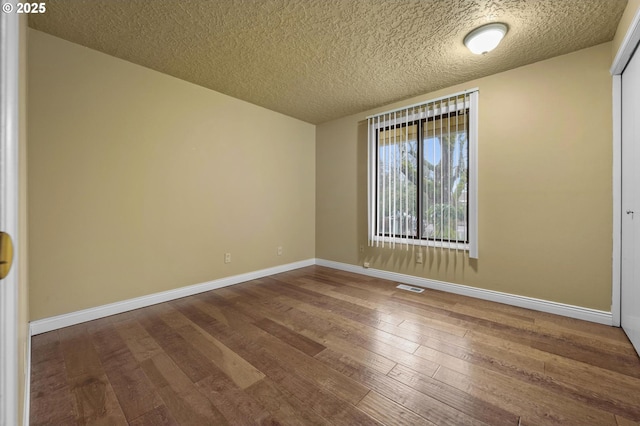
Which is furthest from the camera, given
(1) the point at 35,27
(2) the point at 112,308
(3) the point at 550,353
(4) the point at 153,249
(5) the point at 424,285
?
(5) the point at 424,285

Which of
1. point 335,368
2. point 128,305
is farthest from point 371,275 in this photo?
point 128,305

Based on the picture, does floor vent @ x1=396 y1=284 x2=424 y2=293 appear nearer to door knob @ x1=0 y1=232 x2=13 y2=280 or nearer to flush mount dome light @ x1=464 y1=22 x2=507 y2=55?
flush mount dome light @ x1=464 y1=22 x2=507 y2=55

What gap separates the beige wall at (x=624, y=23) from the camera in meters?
1.77

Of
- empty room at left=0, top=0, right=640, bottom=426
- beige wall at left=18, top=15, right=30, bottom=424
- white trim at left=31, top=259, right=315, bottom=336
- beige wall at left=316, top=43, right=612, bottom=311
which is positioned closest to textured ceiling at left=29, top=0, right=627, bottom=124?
empty room at left=0, top=0, right=640, bottom=426

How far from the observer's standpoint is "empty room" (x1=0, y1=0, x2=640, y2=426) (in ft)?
5.06

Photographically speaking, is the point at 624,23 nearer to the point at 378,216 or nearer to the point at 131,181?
the point at 378,216

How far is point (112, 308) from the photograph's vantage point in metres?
2.51

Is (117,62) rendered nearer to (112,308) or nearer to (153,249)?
(153,249)

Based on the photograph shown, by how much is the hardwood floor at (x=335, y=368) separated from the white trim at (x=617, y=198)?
0.90ft

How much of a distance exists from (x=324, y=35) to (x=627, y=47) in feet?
7.44

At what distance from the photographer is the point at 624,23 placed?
6.41ft

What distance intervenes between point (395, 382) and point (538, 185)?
2448 mm

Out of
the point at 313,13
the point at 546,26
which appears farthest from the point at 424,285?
the point at 313,13

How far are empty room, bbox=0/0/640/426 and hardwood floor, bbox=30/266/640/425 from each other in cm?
2
